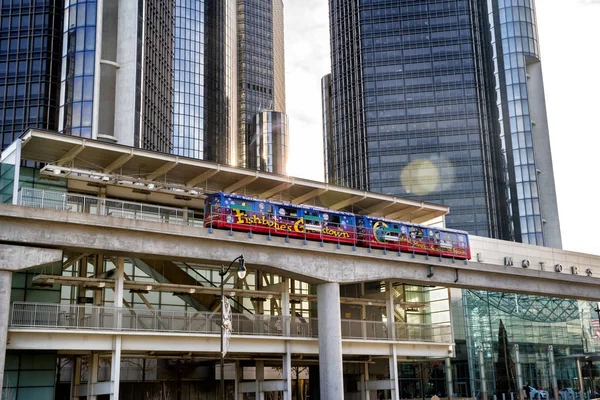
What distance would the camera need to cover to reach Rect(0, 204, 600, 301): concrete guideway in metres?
34.7

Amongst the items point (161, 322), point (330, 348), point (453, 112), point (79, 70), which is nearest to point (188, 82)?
point (453, 112)

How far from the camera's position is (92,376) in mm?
38875

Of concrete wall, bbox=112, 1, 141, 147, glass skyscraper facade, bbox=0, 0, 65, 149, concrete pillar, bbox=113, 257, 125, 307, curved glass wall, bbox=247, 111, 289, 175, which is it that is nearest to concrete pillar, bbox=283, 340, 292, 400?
concrete pillar, bbox=113, 257, 125, 307

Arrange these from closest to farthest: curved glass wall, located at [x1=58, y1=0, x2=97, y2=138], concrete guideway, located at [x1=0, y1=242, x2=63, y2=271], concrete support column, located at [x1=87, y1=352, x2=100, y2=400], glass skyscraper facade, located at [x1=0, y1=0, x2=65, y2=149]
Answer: concrete guideway, located at [x1=0, y1=242, x2=63, y2=271]
concrete support column, located at [x1=87, y1=352, x2=100, y2=400]
curved glass wall, located at [x1=58, y1=0, x2=97, y2=138]
glass skyscraper facade, located at [x1=0, y1=0, x2=65, y2=149]

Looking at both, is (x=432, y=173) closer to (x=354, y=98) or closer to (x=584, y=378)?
(x=354, y=98)

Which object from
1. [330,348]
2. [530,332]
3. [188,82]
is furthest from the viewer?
[188,82]

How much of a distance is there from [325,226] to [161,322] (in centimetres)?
1195

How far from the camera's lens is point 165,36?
384 feet

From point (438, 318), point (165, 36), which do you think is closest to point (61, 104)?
point (165, 36)

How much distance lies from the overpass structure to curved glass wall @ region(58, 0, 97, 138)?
4793 centimetres

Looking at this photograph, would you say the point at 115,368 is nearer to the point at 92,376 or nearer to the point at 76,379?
A: the point at 92,376

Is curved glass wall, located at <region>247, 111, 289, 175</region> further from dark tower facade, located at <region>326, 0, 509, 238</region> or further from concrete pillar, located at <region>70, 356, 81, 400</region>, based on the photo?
concrete pillar, located at <region>70, 356, 81, 400</region>

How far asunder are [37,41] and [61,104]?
40.5 feet

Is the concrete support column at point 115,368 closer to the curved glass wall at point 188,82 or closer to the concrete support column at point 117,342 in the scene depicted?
the concrete support column at point 117,342
